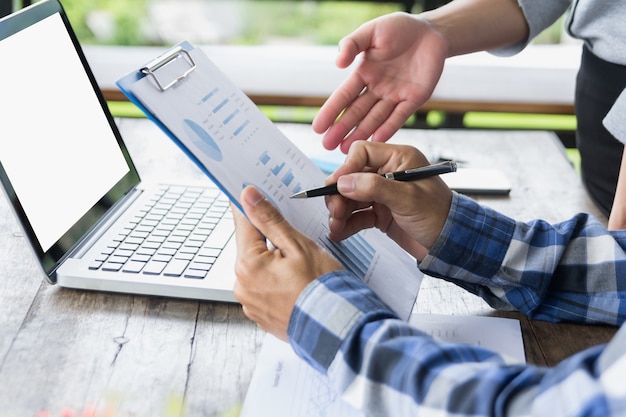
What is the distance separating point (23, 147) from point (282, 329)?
0.40 meters

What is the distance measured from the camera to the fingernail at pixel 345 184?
75 cm

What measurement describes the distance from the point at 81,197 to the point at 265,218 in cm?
33

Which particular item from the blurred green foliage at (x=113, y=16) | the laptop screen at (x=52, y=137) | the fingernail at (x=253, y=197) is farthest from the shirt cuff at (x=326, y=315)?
the blurred green foliage at (x=113, y=16)

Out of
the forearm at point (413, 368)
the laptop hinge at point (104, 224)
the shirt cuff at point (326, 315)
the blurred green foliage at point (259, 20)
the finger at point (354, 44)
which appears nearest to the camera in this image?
the forearm at point (413, 368)

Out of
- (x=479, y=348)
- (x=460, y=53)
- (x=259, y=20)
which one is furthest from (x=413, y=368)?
(x=259, y=20)

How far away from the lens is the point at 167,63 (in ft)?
A: 2.44

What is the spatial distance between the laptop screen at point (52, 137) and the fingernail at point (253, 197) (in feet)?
0.91

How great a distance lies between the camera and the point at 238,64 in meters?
2.01

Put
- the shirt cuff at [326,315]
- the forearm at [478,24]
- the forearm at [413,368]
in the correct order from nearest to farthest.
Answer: the forearm at [413,368] < the shirt cuff at [326,315] < the forearm at [478,24]

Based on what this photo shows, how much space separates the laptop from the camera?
80 cm

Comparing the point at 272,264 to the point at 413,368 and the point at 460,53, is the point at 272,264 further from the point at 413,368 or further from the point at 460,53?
the point at 460,53

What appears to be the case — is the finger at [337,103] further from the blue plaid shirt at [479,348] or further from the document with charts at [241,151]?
the blue plaid shirt at [479,348]

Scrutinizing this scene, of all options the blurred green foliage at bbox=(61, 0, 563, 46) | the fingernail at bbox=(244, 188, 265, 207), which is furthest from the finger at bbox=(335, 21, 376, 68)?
the blurred green foliage at bbox=(61, 0, 563, 46)

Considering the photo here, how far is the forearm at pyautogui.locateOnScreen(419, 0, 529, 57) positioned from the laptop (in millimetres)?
473
